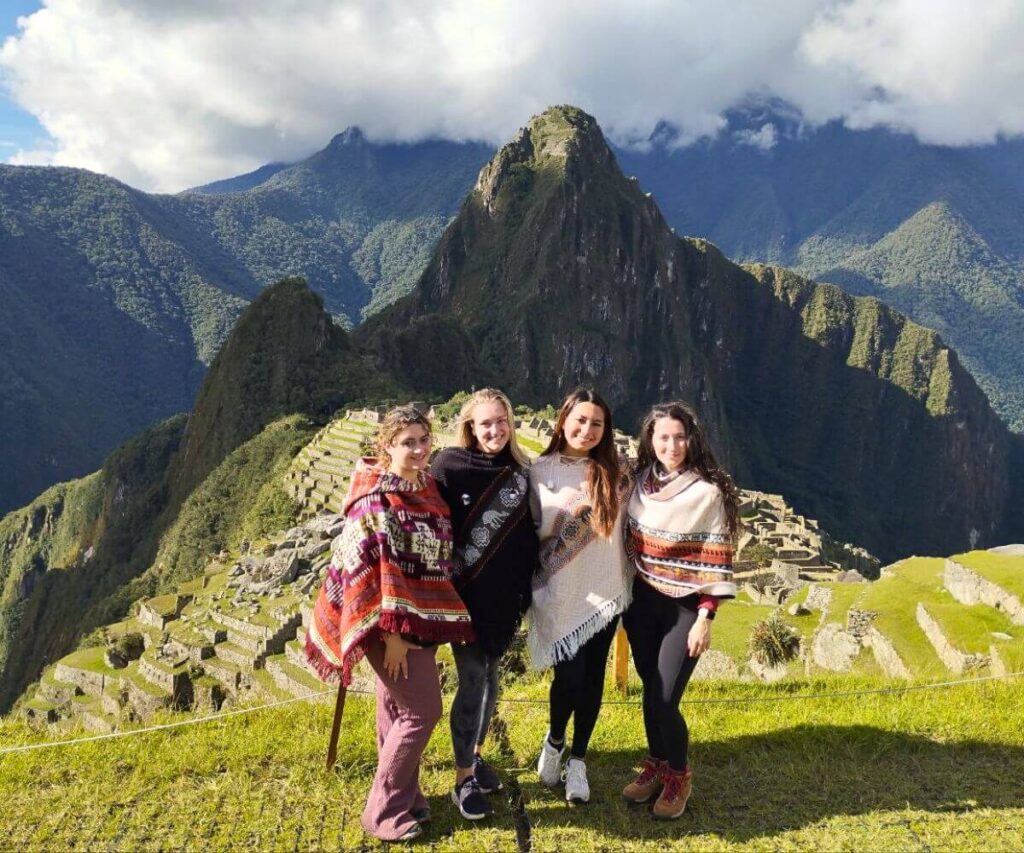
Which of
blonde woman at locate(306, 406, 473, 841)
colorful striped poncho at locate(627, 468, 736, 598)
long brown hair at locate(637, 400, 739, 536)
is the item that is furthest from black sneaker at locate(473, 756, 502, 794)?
long brown hair at locate(637, 400, 739, 536)

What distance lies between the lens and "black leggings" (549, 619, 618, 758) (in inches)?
149

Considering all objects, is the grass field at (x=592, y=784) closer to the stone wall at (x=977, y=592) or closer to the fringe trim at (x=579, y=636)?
the fringe trim at (x=579, y=636)

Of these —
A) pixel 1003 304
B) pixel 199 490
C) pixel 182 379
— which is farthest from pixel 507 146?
pixel 1003 304

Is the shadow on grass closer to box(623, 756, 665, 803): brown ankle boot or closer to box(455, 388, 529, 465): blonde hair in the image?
box(623, 756, 665, 803): brown ankle boot

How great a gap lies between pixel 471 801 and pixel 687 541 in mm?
1763

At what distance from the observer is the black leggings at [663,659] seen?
3.66 meters

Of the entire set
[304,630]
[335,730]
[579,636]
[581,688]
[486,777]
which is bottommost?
[304,630]

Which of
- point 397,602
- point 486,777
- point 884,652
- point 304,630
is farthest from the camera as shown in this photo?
point 304,630

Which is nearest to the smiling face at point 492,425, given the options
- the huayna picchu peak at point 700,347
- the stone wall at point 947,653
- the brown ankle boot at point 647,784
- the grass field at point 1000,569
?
the brown ankle boot at point 647,784

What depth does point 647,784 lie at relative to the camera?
3830 millimetres

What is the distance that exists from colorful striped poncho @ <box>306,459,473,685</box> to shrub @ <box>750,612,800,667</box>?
9.04 meters

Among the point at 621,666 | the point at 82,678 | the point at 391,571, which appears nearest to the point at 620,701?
the point at 621,666

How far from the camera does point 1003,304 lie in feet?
584

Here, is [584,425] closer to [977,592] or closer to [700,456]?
[700,456]
